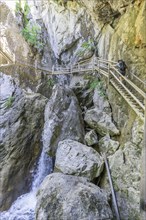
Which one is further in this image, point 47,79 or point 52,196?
point 47,79

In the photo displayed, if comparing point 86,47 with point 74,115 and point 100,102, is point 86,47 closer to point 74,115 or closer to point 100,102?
point 100,102

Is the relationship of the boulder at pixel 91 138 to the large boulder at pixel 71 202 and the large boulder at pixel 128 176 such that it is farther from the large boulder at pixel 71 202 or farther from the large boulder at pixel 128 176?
the large boulder at pixel 71 202

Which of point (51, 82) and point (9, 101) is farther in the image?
point (51, 82)

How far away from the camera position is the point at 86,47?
15367mm

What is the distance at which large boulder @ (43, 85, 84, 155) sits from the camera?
10.3 meters

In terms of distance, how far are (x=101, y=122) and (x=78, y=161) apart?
2.50 m

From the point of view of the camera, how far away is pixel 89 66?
14992 millimetres

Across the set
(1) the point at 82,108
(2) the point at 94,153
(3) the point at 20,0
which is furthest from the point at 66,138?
(3) the point at 20,0

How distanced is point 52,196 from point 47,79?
32.8 feet

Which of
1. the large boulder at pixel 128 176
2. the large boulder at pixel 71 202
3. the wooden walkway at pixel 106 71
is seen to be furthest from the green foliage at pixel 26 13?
the large boulder at pixel 71 202

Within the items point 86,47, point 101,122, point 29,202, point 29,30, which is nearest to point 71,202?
point 29,202

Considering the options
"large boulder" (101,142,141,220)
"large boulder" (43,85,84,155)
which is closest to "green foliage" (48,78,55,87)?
"large boulder" (43,85,84,155)

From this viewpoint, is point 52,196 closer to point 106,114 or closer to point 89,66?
point 106,114

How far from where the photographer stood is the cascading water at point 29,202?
847cm
